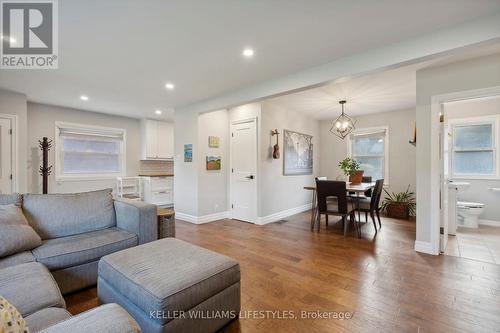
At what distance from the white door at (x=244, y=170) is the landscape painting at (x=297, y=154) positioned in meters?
0.85

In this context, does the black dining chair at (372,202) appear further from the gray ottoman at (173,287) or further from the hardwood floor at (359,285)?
the gray ottoman at (173,287)

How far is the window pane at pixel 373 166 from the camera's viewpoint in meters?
5.58

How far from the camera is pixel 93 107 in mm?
4973

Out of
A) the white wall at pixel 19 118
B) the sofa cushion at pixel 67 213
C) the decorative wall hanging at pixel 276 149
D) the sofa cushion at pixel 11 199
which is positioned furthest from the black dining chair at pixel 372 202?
the white wall at pixel 19 118

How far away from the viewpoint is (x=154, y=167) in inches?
258

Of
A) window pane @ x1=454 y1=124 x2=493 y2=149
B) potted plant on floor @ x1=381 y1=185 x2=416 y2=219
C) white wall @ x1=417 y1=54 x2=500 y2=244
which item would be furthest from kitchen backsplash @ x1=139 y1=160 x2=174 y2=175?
window pane @ x1=454 y1=124 x2=493 y2=149

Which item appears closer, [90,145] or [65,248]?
[65,248]

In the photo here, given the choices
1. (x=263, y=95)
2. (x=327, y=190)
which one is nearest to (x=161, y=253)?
(x=263, y=95)

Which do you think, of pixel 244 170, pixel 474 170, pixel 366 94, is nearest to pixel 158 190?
pixel 244 170

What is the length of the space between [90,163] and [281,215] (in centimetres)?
461

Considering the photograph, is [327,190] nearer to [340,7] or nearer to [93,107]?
[340,7]

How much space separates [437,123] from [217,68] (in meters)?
2.82

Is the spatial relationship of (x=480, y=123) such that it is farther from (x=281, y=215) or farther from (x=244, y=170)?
(x=244, y=170)

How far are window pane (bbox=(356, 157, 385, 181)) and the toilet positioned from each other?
1679 mm
